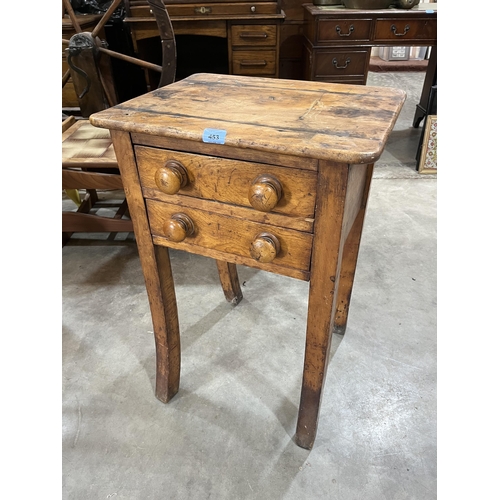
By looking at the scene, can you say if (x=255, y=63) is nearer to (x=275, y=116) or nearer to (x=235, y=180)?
(x=275, y=116)

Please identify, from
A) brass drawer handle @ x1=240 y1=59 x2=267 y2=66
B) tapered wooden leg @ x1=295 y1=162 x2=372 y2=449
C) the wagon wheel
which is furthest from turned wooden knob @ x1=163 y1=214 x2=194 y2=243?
brass drawer handle @ x1=240 y1=59 x2=267 y2=66

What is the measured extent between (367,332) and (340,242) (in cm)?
81

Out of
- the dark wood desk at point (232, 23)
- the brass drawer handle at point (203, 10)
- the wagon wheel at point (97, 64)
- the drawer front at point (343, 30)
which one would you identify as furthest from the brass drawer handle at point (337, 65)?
the wagon wheel at point (97, 64)

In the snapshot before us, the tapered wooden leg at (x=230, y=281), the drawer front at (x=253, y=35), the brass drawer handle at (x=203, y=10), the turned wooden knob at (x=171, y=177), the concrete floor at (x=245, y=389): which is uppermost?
the brass drawer handle at (x=203, y=10)

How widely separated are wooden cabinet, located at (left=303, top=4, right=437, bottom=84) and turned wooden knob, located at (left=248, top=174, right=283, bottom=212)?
6.61ft

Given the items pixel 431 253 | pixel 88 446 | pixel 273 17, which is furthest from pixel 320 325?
pixel 273 17

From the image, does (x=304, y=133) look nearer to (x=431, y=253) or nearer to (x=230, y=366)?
(x=230, y=366)

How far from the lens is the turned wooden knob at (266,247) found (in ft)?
2.60

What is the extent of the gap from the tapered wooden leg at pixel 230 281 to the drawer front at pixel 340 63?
61.7 inches

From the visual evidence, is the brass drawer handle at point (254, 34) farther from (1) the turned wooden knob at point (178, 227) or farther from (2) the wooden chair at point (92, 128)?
(1) the turned wooden knob at point (178, 227)

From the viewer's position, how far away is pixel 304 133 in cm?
73

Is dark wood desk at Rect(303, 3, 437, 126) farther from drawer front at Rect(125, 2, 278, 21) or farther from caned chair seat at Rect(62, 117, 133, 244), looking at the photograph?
caned chair seat at Rect(62, 117, 133, 244)

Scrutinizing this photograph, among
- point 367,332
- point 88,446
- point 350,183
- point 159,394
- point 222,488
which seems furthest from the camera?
point 367,332

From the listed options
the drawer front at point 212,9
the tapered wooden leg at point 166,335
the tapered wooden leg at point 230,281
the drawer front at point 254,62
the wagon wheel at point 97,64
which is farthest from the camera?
the drawer front at point 254,62
